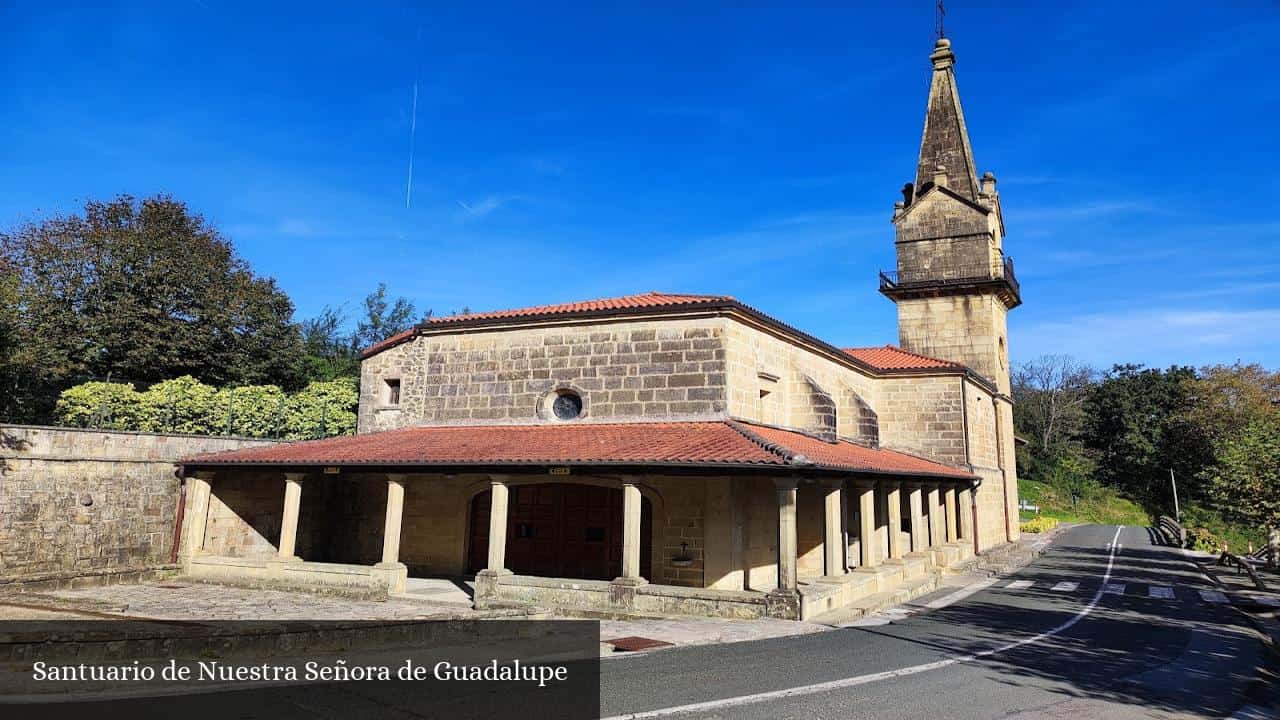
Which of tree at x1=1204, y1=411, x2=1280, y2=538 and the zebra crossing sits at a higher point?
tree at x1=1204, y1=411, x2=1280, y2=538

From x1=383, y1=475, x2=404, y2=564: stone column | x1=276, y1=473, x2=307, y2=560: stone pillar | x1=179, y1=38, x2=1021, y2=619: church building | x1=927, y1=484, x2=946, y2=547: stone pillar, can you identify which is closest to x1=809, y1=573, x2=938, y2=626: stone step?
x1=179, y1=38, x2=1021, y2=619: church building

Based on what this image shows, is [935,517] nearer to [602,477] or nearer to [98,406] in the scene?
[602,477]

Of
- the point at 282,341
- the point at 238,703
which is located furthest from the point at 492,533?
the point at 282,341

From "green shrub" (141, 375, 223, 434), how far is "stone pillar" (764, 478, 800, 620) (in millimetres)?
18004

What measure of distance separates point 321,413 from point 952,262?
24.0 meters

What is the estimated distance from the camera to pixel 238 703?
7.02 meters

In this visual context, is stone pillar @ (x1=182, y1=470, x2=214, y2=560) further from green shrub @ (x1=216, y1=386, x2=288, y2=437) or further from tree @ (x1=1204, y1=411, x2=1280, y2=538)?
tree @ (x1=1204, y1=411, x2=1280, y2=538)

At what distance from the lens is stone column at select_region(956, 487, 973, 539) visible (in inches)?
928

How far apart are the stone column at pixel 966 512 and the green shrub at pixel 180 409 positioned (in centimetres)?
2354

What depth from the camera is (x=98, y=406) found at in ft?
67.4

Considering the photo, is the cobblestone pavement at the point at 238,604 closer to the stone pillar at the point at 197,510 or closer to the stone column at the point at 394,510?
the stone column at the point at 394,510

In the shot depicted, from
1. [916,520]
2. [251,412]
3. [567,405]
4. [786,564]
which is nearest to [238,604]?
[567,405]

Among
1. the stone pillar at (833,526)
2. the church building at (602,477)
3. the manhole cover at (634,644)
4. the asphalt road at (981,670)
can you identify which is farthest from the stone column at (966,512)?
the manhole cover at (634,644)

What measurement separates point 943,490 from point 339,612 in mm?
17036
